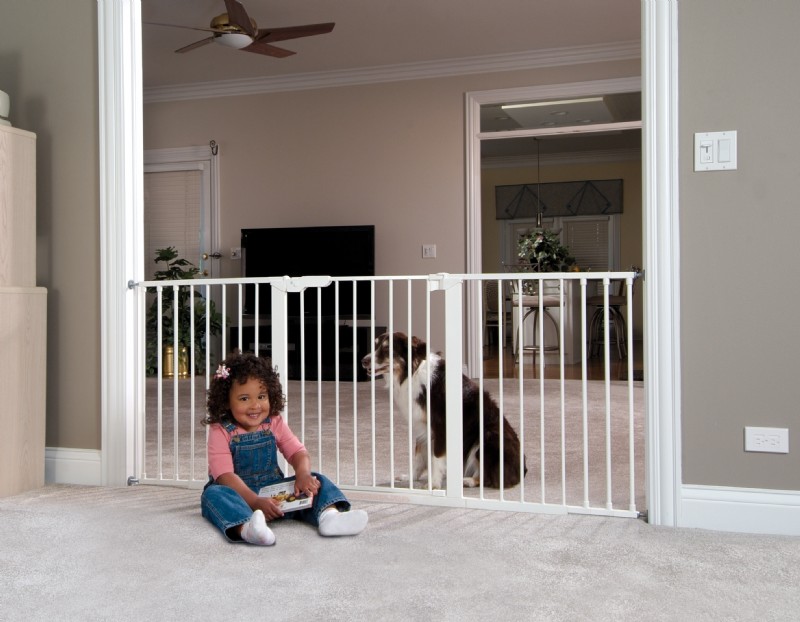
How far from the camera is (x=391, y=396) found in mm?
2520

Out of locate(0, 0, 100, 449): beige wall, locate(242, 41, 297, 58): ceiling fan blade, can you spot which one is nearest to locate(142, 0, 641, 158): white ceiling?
locate(242, 41, 297, 58): ceiling fan blade

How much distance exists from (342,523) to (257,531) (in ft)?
0.77

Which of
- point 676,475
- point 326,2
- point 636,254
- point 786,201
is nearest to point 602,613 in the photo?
point 676,475

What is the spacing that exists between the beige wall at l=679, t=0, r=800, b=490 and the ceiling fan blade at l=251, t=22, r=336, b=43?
2.56 m

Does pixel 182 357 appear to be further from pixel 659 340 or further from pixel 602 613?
pixel 602 613

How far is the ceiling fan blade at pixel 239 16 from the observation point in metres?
4.03

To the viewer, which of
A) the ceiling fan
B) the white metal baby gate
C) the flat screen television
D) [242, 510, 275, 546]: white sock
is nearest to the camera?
[242, 510, 275, 546]: white sock

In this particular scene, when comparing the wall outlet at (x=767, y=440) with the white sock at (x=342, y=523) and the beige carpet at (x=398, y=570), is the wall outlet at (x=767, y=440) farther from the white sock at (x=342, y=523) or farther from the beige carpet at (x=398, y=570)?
the white sock at (x=342, y=523)

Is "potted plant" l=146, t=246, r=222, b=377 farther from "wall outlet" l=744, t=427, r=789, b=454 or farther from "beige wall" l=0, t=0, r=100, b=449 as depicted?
"wall outlet" l=744, t=427, r=789, b=454

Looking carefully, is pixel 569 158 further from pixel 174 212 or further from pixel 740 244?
pixel 740 244

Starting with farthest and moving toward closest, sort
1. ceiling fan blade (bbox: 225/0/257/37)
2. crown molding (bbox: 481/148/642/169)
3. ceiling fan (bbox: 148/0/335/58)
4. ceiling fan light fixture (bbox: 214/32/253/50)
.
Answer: crown molding (bbox: 481/148/642/169) → ceiling fan light fixture (bbox: 214/32/253/50) → ceiling fan (bbox: 148/0/335/58) → ceiling fan blade (bbox: 225/0/257/37)

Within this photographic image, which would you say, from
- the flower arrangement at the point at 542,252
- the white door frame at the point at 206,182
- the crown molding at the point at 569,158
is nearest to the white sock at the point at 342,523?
the white door frame at the point at 206,182

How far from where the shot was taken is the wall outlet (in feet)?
6.93

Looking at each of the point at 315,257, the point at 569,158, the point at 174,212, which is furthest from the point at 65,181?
the point at 569,158
